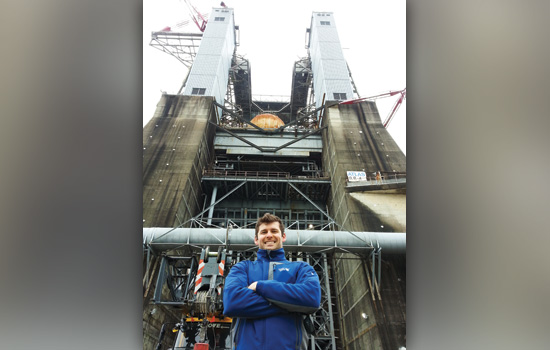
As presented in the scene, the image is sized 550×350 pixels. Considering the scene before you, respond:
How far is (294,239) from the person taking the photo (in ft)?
32.6

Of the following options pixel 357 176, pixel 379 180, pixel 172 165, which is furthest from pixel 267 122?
pixel 379 180

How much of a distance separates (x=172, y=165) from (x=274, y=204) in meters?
5.98

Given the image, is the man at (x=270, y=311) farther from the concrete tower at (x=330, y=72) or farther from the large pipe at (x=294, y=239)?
the concrete tower at (x=330, y=72)

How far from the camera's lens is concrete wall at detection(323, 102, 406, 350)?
891 cm

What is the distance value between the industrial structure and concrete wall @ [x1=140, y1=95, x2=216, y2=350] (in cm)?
5

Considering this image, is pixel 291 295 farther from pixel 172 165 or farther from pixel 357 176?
pixel 172 165

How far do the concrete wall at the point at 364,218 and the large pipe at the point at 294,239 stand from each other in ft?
1.98

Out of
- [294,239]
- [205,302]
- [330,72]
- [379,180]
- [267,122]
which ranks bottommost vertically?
[205,302]

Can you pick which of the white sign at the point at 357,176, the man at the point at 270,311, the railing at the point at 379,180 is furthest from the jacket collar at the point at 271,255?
the white sign at the point at 357,176

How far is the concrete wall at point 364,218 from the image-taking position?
29.2ft
